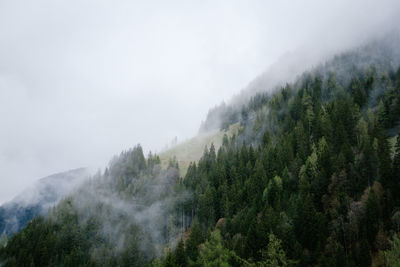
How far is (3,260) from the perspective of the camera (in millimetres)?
102562

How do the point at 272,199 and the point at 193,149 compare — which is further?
the point at 193,149

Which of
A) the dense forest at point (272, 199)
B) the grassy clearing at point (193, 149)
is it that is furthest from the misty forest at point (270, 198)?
the grassy clearing at point (193, 149)

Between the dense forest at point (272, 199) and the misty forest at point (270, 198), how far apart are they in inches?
A: 12.4

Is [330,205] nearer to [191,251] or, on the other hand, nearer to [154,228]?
[191,251]

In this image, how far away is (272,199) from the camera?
233ft

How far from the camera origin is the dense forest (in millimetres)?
Result: 46969

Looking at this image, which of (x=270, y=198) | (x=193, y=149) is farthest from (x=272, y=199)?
(x=193, y=149)

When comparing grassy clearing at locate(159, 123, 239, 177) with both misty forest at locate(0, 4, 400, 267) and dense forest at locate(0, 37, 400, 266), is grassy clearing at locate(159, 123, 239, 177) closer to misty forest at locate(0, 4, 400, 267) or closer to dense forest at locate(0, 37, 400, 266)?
misty forest at locate(0, 4, 400, 267)

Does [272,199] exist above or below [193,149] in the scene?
below

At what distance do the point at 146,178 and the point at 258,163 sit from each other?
219 feet

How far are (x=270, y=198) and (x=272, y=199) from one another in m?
0.58

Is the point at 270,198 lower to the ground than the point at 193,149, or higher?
lower

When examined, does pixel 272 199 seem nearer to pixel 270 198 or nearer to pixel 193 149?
pixel 270 198

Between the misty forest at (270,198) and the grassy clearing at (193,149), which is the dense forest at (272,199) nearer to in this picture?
the misty forest at (270,198)
